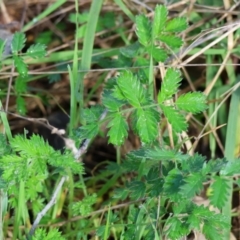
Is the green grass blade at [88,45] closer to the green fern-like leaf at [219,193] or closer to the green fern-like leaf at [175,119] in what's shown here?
the green fern-like leaf at [175,119]

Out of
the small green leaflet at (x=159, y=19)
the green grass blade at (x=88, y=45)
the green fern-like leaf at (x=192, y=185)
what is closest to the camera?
the green fern-like leaf at (x=192, y=185)

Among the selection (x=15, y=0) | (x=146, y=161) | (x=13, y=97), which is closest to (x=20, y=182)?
(x=146, y=161)

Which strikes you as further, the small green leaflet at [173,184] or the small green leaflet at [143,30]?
the small green leaflet at [143,30]

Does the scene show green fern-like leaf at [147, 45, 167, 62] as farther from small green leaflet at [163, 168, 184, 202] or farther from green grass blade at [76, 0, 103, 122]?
small green leaflet at [163, 168, 184, 202]

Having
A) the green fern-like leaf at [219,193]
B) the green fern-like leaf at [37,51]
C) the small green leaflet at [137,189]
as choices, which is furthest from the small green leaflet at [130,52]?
the green fern-like leaf at [219,193]

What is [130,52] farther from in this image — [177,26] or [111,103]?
[111,103]

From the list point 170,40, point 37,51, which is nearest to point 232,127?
point 170,40
